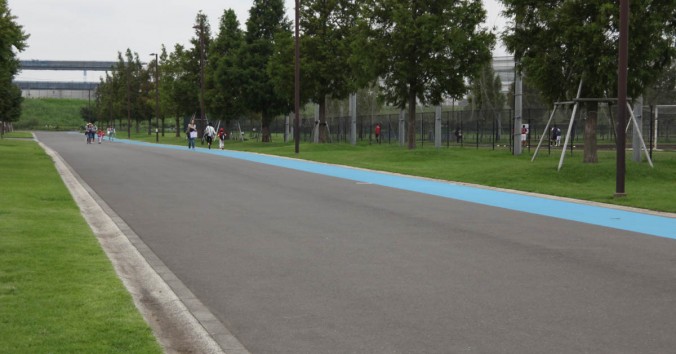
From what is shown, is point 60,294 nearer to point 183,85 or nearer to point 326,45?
point 326,45

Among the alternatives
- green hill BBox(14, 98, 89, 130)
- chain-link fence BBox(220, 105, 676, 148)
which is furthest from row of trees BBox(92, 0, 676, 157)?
green hill BBox(14, 98, 89, 130)

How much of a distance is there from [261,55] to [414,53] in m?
23.8

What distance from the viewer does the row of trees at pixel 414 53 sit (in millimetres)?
24469

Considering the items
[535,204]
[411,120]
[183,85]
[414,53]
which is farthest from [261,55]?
[535,204]

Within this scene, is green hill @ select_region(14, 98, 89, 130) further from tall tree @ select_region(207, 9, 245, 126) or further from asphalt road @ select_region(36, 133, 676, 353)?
asphalt road @ select_region(36, 133, 676, 353)

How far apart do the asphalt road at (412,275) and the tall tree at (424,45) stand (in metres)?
20.9

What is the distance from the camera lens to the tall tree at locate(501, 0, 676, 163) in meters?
24.0

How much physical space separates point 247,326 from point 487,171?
18.5m

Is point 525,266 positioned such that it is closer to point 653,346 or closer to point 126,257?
point 653,346

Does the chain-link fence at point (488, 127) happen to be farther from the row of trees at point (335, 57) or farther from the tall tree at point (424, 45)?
the tall tree at point (424, 45)

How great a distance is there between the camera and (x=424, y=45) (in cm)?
3566

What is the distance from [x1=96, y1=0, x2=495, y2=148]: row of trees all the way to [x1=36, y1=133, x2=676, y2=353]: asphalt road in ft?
70.1

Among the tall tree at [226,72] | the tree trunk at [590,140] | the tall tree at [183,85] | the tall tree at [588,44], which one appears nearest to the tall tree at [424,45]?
the tall tree at [588,44]

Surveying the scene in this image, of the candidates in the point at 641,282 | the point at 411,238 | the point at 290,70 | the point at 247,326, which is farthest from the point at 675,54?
the point at 290,70
